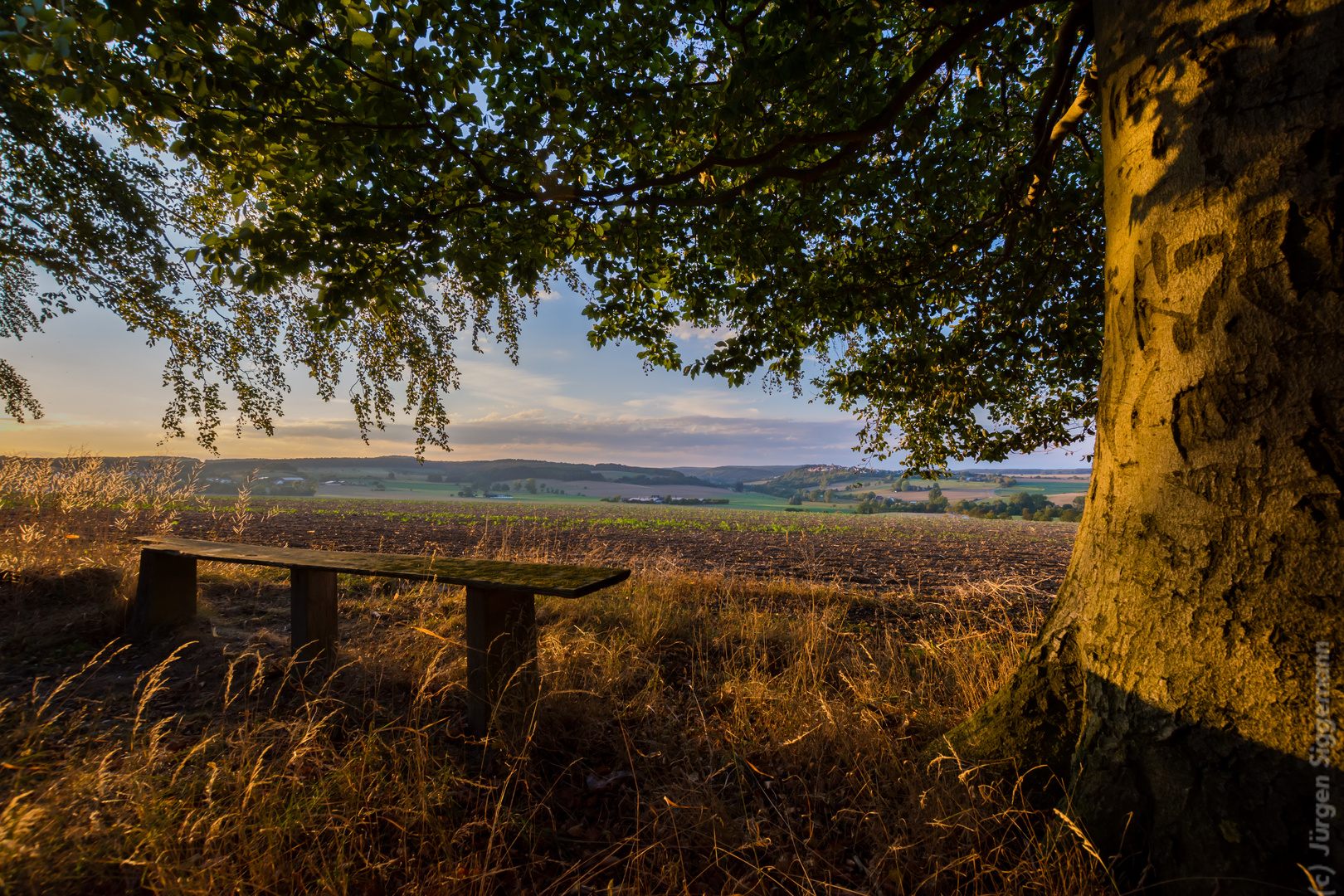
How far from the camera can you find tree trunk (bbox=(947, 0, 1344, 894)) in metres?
1.51

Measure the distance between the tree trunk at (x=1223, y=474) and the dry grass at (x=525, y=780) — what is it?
1.23 feet

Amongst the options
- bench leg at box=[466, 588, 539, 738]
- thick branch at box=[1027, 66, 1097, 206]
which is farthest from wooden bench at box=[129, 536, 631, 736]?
thick branch at box=[1027, 66, 1097, 206]

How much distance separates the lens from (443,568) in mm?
3211

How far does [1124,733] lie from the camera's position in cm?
180

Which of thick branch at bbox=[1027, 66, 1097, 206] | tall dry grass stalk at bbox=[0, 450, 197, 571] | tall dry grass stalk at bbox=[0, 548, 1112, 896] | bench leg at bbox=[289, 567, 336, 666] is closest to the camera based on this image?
tall dry grass stalk at bbox=[0, 548, 1112, 896]

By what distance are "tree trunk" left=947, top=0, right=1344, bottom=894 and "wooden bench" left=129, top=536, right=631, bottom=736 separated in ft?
7.10

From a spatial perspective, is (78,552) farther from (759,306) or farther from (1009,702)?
(1009,702)

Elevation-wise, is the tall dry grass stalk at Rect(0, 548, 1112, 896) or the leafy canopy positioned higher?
the leafy canopy

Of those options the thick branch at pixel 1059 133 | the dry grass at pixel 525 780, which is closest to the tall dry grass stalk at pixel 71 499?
the dry grass at pixel 525 780

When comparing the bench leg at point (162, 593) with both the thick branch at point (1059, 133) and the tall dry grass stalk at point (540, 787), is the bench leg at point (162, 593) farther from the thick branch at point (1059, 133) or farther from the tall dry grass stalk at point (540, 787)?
the thick branch at point (1059, 133)

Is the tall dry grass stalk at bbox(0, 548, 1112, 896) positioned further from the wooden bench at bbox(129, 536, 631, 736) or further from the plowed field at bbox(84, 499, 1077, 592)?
the plowed field at bbox(84, 499, 1077, 592)

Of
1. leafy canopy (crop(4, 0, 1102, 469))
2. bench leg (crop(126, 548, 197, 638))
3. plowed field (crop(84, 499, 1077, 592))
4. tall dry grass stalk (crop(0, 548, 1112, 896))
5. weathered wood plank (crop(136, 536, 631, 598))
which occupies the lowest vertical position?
plowed field (crop(84, 499, 1077, 592))

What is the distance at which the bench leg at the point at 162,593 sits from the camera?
412 cm

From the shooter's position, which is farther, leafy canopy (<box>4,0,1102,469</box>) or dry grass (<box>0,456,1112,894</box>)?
leafy canopy (<box>4,0,1102,469</box>)
